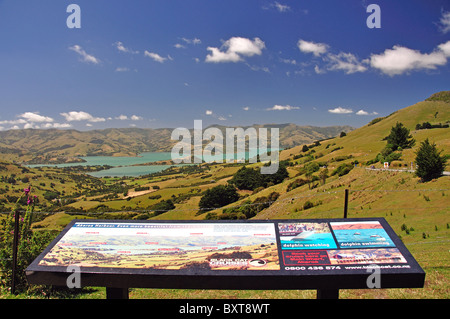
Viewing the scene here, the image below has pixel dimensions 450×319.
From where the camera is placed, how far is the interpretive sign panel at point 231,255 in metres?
4.73

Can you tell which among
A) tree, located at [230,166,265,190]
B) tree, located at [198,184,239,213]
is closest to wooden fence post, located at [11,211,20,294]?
tree, located at [198,184,239,213]

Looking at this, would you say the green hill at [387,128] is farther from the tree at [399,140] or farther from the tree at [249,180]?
the tree at [249,180]

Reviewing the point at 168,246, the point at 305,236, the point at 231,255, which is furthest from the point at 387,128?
the point at 168,246

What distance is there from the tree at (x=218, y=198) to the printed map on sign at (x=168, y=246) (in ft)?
202

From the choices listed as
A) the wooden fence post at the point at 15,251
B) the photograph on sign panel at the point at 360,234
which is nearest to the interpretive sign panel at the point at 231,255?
the photograph on sign panel at the point at 360,234

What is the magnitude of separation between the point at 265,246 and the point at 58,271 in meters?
3.78

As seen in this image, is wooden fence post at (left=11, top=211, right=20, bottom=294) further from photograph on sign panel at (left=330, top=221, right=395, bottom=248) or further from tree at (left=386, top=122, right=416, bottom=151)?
tree at (left=386, top=122, right=416, bottom=151)

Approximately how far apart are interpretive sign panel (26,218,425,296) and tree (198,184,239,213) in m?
61.8

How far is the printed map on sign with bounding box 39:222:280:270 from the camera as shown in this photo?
498cm
